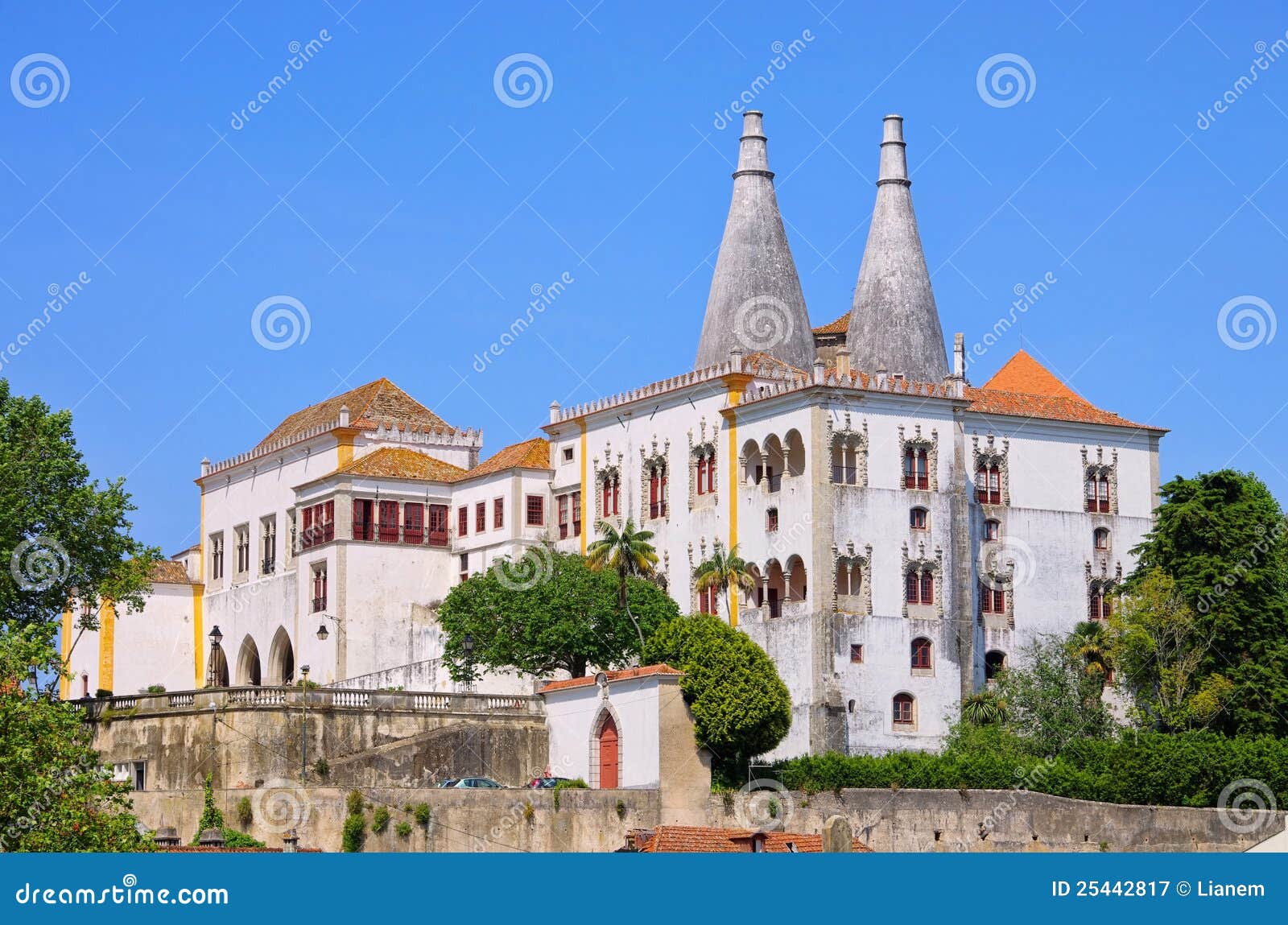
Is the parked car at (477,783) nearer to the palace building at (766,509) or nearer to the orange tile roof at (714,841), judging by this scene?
the orange tile roof at (714,841)

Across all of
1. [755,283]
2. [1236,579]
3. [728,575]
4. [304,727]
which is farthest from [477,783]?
[755,283]

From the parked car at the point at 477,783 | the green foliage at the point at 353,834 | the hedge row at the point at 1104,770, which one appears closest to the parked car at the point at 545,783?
the parked car at the point at 477,783

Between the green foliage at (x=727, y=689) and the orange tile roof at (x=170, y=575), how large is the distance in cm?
3288

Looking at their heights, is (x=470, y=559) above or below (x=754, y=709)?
above

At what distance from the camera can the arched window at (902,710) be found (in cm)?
7700

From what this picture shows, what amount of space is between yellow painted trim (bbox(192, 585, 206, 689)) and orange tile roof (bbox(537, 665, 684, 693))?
28137 mm

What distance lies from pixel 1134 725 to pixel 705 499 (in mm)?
14893

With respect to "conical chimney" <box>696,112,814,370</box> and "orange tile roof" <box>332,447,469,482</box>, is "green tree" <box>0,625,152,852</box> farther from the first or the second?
"conical chimney" <box>696,112,814,370</box>

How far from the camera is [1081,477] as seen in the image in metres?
83.9

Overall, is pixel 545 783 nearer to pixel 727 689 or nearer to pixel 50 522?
pixel 727 689

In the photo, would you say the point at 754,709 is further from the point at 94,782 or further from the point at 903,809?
the point at 94,782

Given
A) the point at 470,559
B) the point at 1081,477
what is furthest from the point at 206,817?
the point at 1081,477

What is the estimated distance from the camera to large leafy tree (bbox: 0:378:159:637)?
75.2 m

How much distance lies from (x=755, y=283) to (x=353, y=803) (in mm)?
31791
